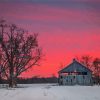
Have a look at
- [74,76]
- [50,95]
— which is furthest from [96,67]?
[50,95]

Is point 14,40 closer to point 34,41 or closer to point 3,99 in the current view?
point 34,41

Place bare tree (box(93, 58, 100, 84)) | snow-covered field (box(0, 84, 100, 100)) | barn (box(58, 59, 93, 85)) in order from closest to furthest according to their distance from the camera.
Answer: snow-covered field (box(0, 84, 100, 100)) < barn (box(58, 59, 93, 85)) < bare tree (box(93, 58, 100, 84))

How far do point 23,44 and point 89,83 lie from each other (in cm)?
1671

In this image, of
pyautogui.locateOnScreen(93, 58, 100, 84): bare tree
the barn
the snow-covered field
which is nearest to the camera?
the snow-covered field

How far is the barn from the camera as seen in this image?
223ft

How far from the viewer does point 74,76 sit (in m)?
68.3

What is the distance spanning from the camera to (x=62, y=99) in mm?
25141

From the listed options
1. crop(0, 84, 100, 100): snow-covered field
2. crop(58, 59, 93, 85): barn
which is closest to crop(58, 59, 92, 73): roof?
crop(58, 59, 93, 85): barn

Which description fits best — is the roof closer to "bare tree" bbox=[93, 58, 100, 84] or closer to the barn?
the barn

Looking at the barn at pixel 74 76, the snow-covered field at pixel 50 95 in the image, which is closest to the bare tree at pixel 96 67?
the barn at pixel 74 76

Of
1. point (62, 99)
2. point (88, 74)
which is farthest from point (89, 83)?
point (62, 99)

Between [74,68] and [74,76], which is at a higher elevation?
[74,68]

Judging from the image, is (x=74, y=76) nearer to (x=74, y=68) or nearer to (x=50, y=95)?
(x=74, y=68)

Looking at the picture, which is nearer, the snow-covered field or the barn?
the snow-covered field
